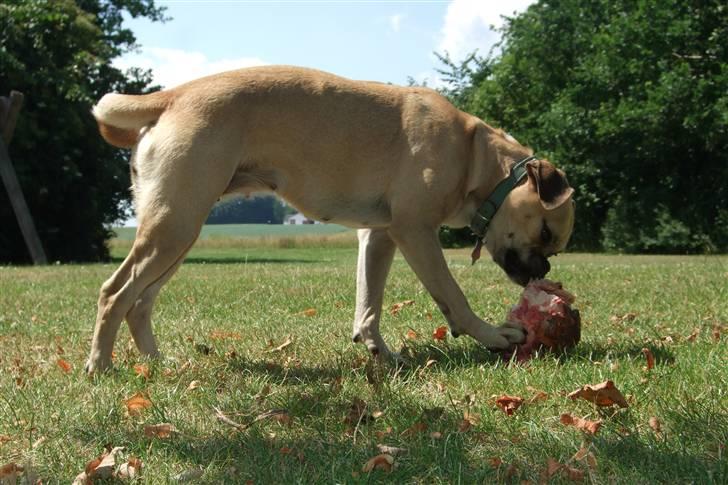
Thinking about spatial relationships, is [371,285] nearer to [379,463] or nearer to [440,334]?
[440,334]

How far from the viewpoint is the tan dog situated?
186 inches

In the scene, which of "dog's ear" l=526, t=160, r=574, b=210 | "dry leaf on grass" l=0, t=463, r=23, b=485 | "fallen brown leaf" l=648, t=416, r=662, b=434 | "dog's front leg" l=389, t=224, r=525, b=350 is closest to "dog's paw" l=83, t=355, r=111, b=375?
"dry leaf on grass" l=0, t=463, r=23, b=485

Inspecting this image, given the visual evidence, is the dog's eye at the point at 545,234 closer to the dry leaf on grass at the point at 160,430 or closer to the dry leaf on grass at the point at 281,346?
the dry leaf on grass at the point at 281,346

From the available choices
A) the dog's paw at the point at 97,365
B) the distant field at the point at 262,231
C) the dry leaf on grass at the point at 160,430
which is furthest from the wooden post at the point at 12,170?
the distant field at the point at 262,231

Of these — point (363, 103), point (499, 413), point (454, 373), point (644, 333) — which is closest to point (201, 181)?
point (363, 103)

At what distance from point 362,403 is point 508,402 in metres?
0.66

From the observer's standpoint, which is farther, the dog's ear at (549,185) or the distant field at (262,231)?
the distant field at (262,231)

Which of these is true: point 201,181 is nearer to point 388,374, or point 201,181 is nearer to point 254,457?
point 388,374

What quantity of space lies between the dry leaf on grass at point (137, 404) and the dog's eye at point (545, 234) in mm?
2813

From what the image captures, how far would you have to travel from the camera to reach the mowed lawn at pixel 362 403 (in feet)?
9.98

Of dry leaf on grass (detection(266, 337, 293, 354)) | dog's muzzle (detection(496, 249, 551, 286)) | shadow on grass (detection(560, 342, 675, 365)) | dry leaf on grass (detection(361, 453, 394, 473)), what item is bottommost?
dry leaf on grass (detection(266, 337, 293, 354))

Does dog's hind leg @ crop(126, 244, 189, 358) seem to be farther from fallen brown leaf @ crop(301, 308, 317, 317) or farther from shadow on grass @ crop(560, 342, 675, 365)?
shadow on grass @ crop(560, 342, 675, 365)

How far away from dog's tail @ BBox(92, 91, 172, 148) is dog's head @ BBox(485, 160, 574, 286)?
2.26 metres

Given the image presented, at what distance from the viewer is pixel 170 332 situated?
6.47m
